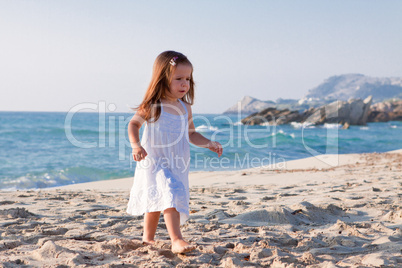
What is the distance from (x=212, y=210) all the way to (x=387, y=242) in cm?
153

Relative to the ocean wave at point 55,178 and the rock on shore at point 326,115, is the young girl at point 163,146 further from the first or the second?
the rock on shore at point 326,115

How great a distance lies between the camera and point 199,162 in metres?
10.3

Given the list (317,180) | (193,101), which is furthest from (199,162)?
(193,101)

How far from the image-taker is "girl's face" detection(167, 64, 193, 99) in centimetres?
226

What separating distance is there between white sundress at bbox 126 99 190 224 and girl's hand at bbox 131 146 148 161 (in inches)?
6.0

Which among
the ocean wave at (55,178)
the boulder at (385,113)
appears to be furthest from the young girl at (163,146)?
the boulder at (385,113)

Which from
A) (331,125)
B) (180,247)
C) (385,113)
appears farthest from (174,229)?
(385,113)

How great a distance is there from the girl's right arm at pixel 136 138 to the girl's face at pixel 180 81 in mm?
273

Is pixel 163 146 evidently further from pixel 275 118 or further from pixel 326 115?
pixel 326 115

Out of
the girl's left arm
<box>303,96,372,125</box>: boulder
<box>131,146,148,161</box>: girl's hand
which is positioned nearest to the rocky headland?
<box>303,96,372,125</box>: boulder

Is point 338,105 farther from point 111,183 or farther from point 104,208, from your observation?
point 104,208

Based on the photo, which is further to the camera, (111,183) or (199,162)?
(199,162)

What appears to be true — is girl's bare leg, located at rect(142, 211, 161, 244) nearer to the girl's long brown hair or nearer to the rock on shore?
the girl's long brown hair

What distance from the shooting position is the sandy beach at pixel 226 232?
189cm
